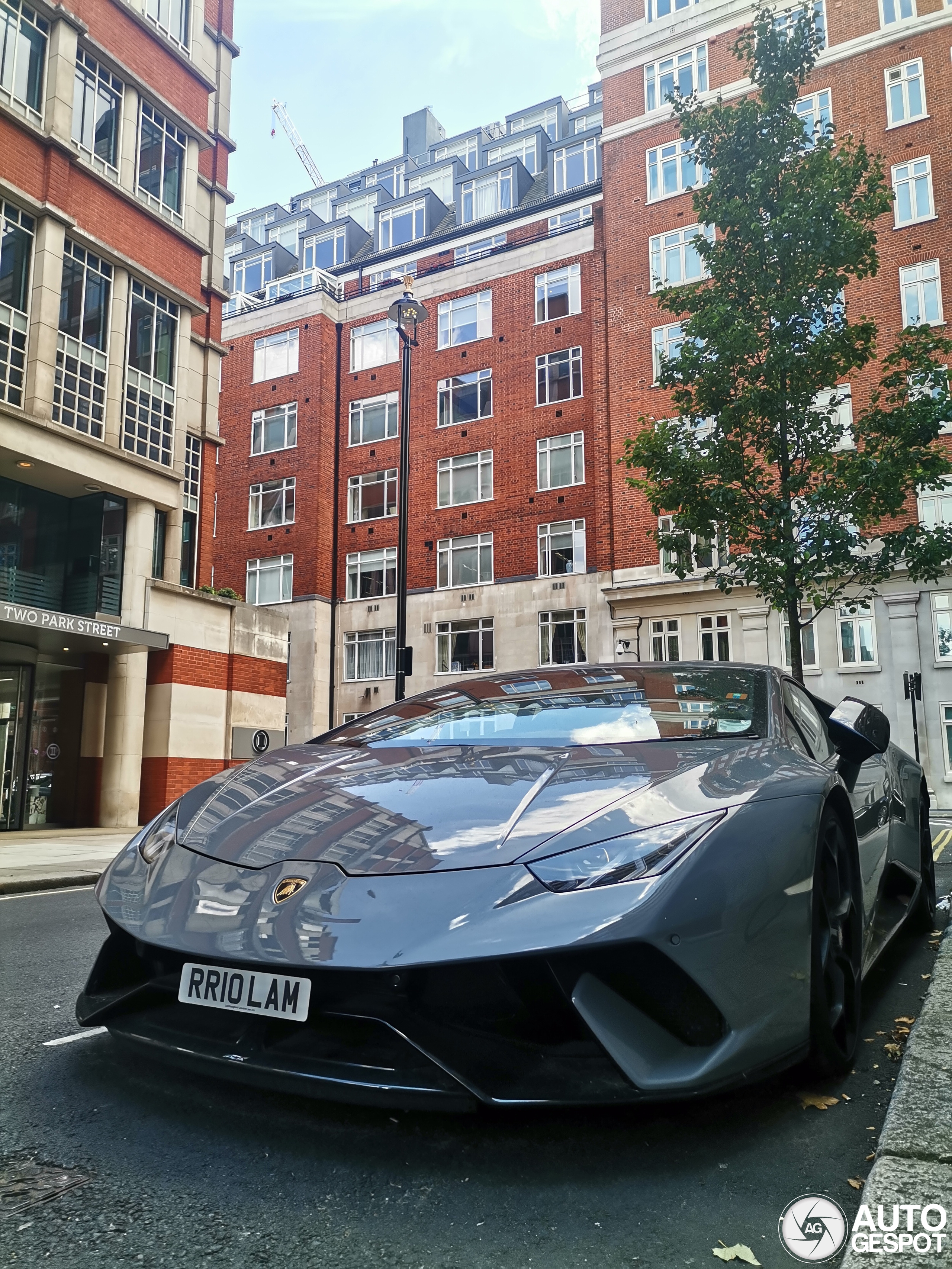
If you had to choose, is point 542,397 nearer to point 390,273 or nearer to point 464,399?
point 464,399

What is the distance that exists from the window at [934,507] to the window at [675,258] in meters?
9.74

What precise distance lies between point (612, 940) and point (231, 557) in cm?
3873

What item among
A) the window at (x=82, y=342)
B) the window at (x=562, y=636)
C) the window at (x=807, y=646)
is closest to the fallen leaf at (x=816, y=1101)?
the window at (x=82, y=342)

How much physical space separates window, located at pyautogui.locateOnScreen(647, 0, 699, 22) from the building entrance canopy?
27.4m

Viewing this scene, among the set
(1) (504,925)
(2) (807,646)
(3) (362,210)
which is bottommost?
(1) (504,925)

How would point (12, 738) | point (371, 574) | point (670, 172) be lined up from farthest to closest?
point (371, 574)
point (670, 172)
point (12, 738)

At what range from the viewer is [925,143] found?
27156mm

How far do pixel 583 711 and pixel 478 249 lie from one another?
3775 cm

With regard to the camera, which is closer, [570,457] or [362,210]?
[570,457]

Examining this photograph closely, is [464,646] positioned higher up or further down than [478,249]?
further down

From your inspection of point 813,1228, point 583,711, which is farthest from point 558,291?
point 813,1228

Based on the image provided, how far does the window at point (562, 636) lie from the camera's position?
100 feet

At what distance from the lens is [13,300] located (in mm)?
16078

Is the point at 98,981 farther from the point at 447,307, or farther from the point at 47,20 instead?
the point at 447,307
